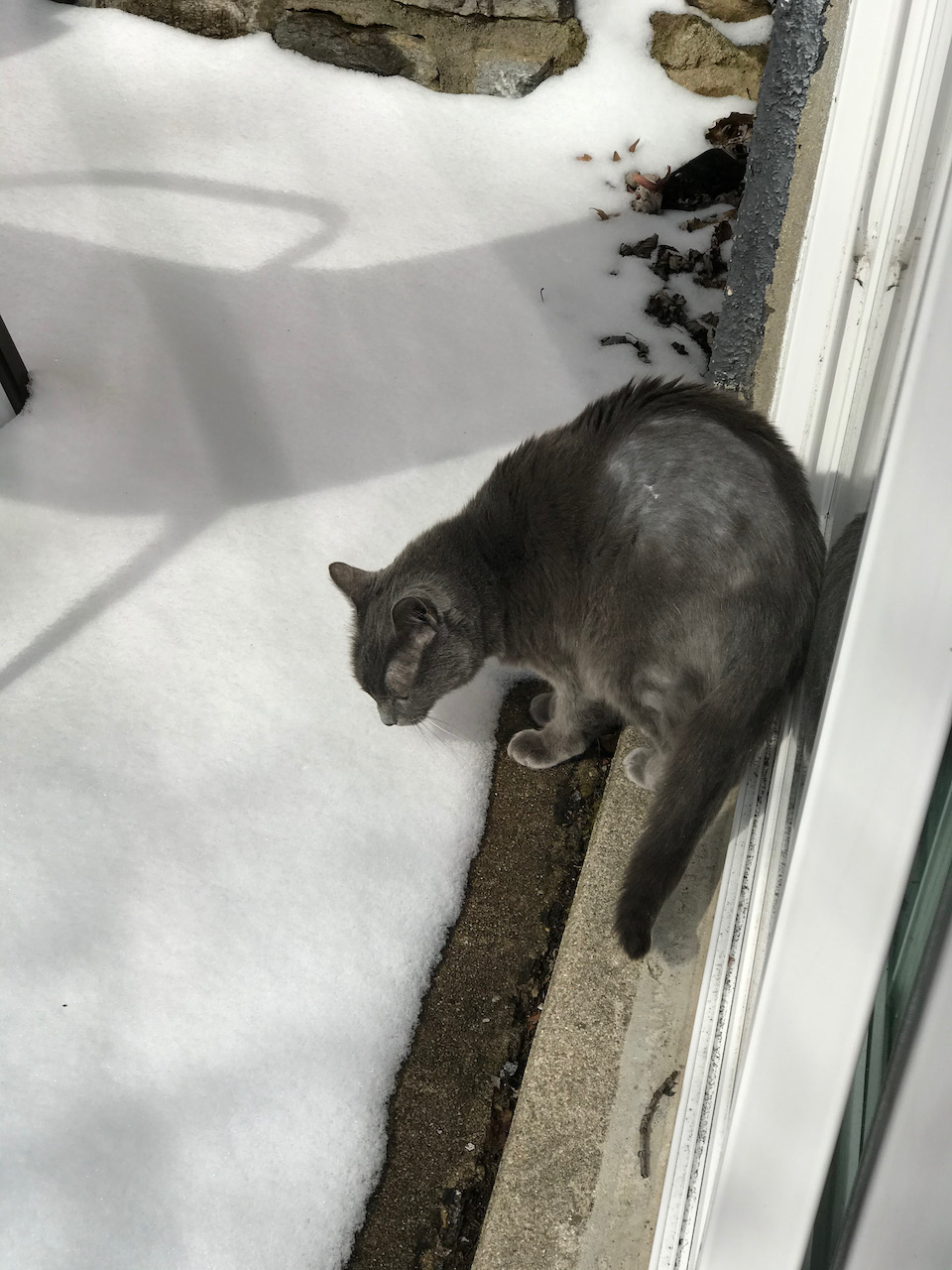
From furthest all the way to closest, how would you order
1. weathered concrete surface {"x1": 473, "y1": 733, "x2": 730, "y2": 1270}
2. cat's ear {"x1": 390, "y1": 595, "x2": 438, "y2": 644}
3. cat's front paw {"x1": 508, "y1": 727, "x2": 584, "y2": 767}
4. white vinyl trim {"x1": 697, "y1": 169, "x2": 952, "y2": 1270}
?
cat's front paw {"x1": 508, "y1": 727, "x2": 584, "y2": 767}, cat's ear {"x1": 390, "y1": 595, "x2": 438, "y2": 644}, weathered concrete surface {"x1": 473, "y1": 733, "x2": 730, "y2": 1270}, white vinyl trim {"x1": 697, "y1": 169, "x2": 952, "y2": 1270}

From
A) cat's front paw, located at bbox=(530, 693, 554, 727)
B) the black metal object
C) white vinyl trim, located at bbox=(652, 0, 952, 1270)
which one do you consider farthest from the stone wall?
cat's front paw, located at bbox=(530, 693, 554, 727)

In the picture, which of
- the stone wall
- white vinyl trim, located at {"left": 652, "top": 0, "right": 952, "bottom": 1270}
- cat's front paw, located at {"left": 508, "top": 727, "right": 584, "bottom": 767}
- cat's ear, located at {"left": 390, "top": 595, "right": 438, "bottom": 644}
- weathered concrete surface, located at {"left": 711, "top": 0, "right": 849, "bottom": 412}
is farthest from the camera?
the stone wall

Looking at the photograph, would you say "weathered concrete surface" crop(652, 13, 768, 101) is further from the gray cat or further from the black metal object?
the black metal object

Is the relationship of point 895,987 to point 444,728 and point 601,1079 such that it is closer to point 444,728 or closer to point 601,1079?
point 601,1079

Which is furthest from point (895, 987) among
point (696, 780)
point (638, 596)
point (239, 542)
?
point (239, 542)

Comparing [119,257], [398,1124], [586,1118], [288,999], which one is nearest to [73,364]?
[119,257]

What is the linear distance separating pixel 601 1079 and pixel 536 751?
63 centimetres

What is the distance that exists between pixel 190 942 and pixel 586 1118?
73 cm

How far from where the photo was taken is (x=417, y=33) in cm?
283

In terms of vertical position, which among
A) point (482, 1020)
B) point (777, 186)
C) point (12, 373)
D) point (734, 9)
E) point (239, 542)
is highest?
point (734, 9)

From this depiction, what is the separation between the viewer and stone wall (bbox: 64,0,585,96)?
110 inches

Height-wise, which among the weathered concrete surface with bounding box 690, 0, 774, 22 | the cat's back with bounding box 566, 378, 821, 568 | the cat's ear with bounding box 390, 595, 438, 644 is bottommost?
the cat's ear with bounding box 390, 595, 438, 644

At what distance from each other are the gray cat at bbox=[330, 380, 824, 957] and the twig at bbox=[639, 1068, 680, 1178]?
0.39 metres

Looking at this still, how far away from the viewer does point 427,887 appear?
5.98 feet
